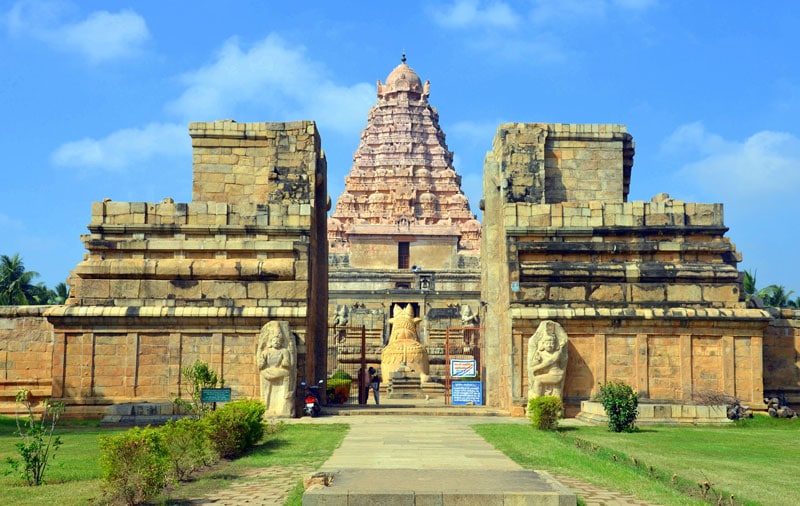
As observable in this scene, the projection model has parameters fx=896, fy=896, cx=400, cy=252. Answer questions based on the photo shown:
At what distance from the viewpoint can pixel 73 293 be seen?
21.7m

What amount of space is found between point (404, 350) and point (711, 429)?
2020cm

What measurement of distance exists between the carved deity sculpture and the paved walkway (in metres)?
16.8

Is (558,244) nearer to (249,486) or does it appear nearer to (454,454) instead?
(454,454)

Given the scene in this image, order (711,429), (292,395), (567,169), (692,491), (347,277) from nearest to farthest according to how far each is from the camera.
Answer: (692,491), (711,429), (292,395), (567,169), (347,277)

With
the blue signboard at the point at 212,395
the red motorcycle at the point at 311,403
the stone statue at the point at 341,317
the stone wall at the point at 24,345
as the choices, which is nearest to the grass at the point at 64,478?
the blue signboard at the point at 212,395

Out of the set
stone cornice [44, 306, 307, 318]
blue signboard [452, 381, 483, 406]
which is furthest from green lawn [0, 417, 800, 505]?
blue signboard [452, 381, 483, 406]

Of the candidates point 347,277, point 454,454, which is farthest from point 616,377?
point 347,277

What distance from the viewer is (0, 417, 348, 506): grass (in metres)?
9.83

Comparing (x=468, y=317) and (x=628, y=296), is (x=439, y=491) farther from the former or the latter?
(x=468, y=317)

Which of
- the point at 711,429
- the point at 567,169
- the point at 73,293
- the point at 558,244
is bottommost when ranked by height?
the point at 711,429

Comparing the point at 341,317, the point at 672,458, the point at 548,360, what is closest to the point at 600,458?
the point at 672,458

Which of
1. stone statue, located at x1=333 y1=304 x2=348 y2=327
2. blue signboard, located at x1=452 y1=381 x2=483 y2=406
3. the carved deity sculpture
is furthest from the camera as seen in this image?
stone statue, located at x1=333 y1=304 x2=348 y2=327

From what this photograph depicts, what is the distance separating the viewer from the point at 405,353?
37250mm

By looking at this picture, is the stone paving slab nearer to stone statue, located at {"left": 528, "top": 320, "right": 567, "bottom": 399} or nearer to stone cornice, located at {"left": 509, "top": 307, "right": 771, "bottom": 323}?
stone statue, located at {"left": 528, "top": 320, "right": 567, "bottom": 399}
